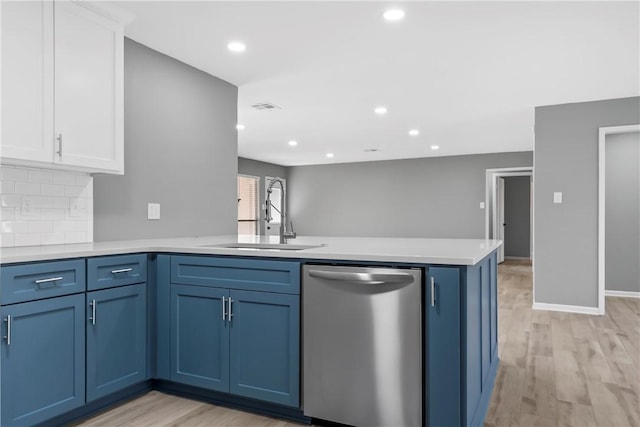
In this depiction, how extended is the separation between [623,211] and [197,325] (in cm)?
562

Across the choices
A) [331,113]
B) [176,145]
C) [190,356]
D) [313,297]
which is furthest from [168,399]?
[331,113]

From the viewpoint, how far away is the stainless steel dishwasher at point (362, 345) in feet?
5.93

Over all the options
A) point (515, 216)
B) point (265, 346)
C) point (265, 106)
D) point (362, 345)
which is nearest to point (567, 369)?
point (362, 345)

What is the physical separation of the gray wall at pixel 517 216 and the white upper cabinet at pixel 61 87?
9.70 meters

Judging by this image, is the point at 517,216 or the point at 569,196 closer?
the point at 569,196

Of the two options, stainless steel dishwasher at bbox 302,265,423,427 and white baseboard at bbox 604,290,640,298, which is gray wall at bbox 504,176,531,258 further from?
stainless steel dishwasher at bbox 302,265,423,427

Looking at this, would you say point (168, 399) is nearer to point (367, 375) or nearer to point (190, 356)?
point (190, 356)

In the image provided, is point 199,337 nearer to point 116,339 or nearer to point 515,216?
point 116,339

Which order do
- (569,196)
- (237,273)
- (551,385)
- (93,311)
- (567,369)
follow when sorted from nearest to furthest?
(93,311)
(237,273)
(551,385)
(567,369)
(569,196)

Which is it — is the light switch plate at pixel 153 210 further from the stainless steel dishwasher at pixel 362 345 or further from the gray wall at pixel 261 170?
the gray wall at pixel 261 170

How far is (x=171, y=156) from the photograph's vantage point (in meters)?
3.34

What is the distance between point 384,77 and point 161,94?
6.31 feet

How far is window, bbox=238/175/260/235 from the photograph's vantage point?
921 centimetres

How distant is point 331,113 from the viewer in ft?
17.4
